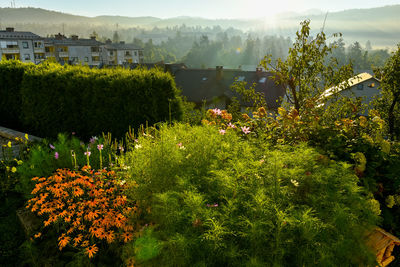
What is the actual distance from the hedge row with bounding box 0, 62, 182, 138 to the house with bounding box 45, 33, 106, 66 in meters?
62.4

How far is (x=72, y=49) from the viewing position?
67562 millimetres

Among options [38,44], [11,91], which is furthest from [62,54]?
[11,91]

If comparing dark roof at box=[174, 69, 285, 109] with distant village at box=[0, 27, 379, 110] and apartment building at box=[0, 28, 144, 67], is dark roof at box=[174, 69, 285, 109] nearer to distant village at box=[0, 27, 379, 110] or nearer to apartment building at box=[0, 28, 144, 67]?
distant village at box=[0, 27, 379, 110]

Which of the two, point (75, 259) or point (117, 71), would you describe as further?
point (117, 71)

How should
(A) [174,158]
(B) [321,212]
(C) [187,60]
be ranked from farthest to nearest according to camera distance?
(C) [187,60] < (A) [174,158] < (B) [321,212]

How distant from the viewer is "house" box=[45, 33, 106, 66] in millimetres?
65438

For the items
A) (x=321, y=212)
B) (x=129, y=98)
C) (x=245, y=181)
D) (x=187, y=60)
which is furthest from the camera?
(x=187, y=60)

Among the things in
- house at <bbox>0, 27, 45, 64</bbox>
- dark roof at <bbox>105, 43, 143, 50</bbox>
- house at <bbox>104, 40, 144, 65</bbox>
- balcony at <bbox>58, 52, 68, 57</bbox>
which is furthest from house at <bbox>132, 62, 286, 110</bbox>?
dark roof at <bbox>105, 43, 143, 50</bbox>

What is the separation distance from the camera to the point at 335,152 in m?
3.56

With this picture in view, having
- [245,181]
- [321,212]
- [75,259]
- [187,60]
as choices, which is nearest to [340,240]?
[321,212]

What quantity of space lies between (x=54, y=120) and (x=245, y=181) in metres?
6.79

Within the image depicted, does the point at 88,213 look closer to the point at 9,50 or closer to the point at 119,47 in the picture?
the point at 9,50

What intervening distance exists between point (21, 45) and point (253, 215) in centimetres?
7108

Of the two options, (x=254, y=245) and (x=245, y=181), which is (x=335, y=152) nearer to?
(x=245, y=181)
